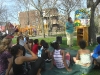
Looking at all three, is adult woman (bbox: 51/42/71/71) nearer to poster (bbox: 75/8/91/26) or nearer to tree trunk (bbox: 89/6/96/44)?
poster (bbox: 75/8/91/26)

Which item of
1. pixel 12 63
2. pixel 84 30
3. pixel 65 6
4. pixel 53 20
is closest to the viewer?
pixel 12 63

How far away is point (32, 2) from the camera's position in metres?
25.8

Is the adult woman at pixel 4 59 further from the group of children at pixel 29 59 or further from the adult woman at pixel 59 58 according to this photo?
the adult woman at pixel 59 58

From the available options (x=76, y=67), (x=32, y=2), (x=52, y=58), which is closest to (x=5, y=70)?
(x=52, y=58)

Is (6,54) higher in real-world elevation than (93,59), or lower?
higher

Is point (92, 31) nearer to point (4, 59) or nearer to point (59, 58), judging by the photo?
point (59, 58)

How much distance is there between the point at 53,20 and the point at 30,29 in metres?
29.5

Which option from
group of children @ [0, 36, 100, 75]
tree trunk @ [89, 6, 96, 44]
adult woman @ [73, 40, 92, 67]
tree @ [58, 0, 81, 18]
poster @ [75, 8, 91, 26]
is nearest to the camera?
group of children @ [0, 36, 100, 75]

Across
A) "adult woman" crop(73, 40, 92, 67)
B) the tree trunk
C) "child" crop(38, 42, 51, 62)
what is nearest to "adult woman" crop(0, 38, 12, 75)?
"child" crop(38, 42, 51, 62)

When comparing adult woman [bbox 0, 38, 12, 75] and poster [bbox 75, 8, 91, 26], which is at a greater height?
poster [bbox 75, 8, 91, 26]

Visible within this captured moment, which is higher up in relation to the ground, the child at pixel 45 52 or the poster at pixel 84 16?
the poster at pixel 84 16

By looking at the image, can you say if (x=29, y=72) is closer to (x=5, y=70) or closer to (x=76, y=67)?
(x=5, y=70)

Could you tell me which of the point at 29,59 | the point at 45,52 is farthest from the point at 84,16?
the point at 29,59

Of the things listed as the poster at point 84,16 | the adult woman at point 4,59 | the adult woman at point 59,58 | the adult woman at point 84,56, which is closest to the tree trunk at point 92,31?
the poster at point 84,16
